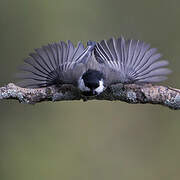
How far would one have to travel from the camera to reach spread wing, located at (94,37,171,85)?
2797mm

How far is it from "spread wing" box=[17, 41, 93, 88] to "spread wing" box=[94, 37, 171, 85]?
0.11 meters

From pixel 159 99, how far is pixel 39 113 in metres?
1.55

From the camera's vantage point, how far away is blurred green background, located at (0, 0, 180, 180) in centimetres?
383

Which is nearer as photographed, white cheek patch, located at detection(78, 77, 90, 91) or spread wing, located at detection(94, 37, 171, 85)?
white cheek patch, located at detection(78, 77, 90, 91)

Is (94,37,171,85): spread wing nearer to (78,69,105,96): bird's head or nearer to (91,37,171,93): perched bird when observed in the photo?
(91,37,171,93): perched bird

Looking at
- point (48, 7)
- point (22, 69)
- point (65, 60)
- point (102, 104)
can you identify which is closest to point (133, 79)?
point (65, 60)

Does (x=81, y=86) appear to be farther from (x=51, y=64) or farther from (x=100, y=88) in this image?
(x=51, y=64)

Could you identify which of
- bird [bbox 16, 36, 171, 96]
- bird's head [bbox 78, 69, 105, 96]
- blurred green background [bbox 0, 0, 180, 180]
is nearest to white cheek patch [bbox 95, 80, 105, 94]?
bird's head [bbox 78, 69, 105, 96]

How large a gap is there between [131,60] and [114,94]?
0.31 m

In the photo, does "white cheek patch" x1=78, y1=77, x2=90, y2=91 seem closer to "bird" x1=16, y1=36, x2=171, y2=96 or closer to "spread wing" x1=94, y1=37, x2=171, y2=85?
"bird" x1=16, y1=36, x2=171, y2=96

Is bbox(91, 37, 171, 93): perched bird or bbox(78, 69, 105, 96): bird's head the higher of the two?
bbox(91, 37, 171, 93): perched bird

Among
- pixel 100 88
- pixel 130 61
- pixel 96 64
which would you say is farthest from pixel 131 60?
pixel 100 88

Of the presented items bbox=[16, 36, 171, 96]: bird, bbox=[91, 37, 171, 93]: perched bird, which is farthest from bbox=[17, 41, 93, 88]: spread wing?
bbox=[91, 37, 171, 93]: perched bird

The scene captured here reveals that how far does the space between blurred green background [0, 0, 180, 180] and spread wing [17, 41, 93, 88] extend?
92 centimetres
